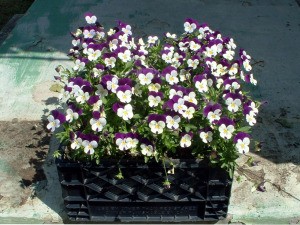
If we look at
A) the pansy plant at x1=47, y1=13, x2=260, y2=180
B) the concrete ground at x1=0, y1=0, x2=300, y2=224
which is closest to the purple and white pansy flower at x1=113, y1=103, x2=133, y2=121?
the pansy plant at x1=47, y1=13, x2=260, y2=180

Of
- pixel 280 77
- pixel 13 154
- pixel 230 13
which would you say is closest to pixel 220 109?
pixel 13 154

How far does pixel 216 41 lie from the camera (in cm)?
298

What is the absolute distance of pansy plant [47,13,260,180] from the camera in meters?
2.54

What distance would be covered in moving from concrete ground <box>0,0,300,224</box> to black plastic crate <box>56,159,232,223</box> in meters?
0.25

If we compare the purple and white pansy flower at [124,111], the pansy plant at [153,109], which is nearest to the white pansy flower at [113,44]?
the pansy plant at [153,109]

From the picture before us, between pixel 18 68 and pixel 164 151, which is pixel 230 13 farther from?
pixel 164 151

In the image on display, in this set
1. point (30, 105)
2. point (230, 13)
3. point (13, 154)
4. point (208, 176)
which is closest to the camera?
point (208, 176)

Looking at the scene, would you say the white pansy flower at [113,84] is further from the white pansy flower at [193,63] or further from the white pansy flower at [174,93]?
the white pansy flower at [193,63]

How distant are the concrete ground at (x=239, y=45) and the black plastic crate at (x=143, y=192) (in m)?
0.25

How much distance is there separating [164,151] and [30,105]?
1.80 m

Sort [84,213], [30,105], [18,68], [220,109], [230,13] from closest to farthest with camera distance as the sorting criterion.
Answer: [220,109] < [84,213] < [30,105] < [18,68] < [230,13]

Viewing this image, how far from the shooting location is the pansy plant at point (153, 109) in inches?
99.9

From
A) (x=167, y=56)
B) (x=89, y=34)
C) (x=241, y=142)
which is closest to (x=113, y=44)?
(x=89, y=34)

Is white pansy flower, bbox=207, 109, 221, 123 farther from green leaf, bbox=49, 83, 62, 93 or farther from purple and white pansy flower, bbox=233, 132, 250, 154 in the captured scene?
green leaf, bbox=49, 83, 62, 93
